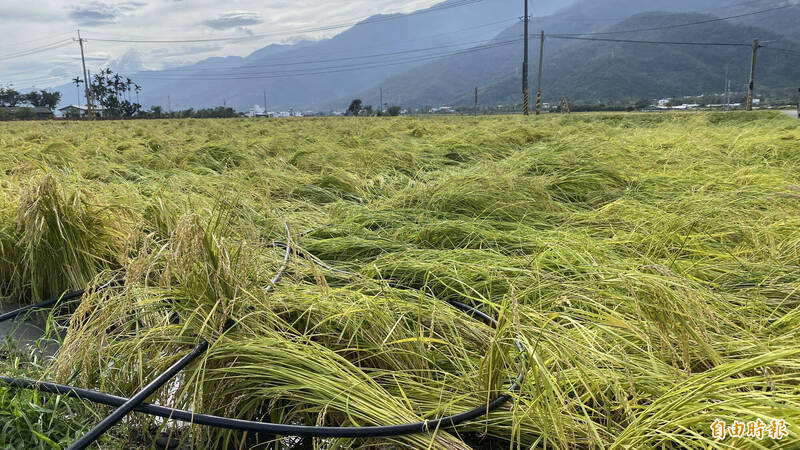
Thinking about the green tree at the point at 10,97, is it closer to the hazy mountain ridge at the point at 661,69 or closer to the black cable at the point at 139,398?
the black cable at the point at 139,398

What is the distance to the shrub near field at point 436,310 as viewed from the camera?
1000mm

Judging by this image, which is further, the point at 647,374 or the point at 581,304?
the point at 581,304

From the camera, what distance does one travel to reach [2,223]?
79.7 inches

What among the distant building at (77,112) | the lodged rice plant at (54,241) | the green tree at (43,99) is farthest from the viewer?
the green tree at (43,99)

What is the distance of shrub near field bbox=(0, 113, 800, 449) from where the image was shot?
3.28ft

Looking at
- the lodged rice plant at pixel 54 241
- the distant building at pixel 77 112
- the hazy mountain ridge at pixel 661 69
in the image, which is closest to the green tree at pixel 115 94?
the distant building at pixel 77 112

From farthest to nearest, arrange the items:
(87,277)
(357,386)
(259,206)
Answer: (259,206), (87,277), (357,386)

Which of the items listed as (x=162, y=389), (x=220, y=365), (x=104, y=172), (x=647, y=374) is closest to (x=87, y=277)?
(x=162, y=389)

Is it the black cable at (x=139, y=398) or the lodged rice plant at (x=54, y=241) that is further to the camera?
the lodged rice plant at (x=54, y=241)

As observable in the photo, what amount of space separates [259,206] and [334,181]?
109 centimetres

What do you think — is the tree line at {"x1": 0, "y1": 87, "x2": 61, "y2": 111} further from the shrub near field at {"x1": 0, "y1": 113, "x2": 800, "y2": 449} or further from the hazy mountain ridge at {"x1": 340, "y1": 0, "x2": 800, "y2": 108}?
the hazy mountain ridge at {"x1": 340, "y1": 0, "x2": 800, "y2": 108}

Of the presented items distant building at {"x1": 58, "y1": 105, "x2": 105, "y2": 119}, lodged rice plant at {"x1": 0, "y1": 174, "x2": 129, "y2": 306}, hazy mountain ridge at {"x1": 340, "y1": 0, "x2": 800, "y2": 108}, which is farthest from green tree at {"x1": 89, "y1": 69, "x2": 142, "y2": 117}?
hazy mountain ridge at {"x1": 340, "y1": 0, "x2": 800, "y2": 108}

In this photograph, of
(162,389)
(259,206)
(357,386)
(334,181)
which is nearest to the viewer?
(357,386)

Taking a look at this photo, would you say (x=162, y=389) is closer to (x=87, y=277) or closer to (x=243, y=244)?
(x=243, y=244)
